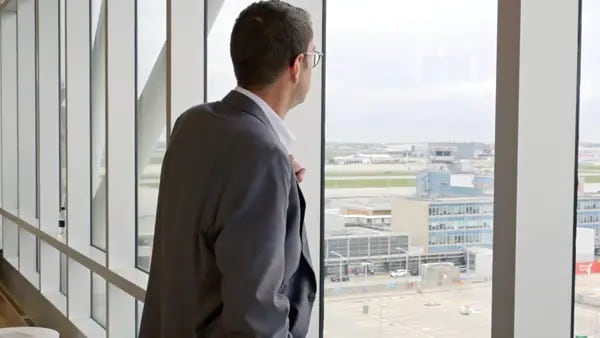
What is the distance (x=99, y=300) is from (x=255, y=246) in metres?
4.07

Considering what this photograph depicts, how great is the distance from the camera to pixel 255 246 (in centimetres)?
158

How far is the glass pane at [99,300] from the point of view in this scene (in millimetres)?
5242

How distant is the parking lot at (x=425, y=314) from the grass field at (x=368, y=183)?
34cm

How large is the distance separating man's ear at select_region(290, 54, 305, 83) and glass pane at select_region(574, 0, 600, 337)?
0.65 metres

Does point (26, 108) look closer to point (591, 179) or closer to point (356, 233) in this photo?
point (356, 233)

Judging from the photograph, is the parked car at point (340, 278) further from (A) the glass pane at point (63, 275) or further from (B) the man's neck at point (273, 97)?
(A) the glass pane at point (63, 275)

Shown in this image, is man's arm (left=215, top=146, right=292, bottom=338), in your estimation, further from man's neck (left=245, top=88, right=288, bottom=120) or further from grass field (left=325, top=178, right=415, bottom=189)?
grass field (left=325, top=178, right=415, bottom=189)

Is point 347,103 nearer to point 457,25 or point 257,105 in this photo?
point 457,25

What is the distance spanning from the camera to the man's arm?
5.18 ft

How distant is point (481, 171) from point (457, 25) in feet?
1.40

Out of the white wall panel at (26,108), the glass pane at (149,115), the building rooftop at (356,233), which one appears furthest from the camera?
the white wall panel at (26,108)

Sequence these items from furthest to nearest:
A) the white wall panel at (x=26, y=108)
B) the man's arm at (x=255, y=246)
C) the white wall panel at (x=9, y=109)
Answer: the white wall panel at (x=9, y=109), the white wall panel at (x=26, y=108), the man's arm at (x=255, y=246)

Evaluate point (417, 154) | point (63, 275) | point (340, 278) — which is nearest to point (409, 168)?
point (417, 154)

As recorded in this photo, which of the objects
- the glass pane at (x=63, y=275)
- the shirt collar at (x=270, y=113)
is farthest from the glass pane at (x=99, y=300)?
the shirt collar at (x=270, y=113)
